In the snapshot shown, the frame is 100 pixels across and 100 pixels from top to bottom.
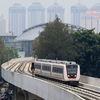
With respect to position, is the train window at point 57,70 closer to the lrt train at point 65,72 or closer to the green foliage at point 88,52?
the lrt train at point 65,72

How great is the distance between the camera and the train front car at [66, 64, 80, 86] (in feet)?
137

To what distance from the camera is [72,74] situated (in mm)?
42219

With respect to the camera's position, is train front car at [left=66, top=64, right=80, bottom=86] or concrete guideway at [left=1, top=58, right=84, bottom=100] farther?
train front car at [left=66, top=64, right=80, bottom=86]

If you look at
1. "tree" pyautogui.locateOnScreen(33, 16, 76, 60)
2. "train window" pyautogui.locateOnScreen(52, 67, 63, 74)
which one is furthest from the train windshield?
"tree" pyautogui.locateOnScreen(33, 16, 76, 60)

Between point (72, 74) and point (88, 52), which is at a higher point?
point (88, 52)

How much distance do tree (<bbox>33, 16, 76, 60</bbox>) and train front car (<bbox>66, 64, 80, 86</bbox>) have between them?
105ft

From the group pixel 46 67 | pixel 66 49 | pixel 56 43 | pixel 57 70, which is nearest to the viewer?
pixel 57 70

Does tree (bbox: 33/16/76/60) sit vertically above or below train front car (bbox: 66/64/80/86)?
above

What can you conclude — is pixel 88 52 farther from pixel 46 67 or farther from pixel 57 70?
pixel 57 70

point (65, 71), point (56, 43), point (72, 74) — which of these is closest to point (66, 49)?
point (56, 43)

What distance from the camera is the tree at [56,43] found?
75.7 m

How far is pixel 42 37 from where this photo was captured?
7744cm

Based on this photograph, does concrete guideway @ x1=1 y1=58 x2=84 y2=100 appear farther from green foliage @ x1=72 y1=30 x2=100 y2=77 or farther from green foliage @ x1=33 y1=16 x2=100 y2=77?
green foliage @ x1=72 y1=30 x2=100 y2=77

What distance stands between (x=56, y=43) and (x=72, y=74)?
33578 millimetres
